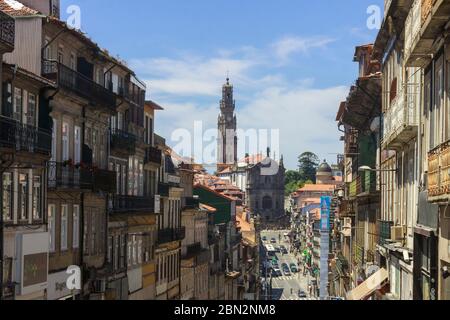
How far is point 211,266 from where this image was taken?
65562mm

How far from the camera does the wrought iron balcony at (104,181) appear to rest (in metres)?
33.0

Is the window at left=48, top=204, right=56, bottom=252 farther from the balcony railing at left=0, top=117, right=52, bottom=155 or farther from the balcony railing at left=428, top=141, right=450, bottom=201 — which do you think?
the balcony railing at left=428, top=141, right=450, bottom=201

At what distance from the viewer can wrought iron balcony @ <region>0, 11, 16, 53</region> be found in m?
23.5

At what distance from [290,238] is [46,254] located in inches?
6574

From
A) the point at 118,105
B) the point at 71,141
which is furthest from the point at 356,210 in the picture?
the point at 71,141

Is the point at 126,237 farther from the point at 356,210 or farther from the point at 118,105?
the point at 356,210

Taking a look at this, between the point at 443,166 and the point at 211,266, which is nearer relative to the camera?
the point at 443,166

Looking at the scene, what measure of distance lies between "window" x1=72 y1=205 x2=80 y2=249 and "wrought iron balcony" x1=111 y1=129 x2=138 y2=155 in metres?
5.86

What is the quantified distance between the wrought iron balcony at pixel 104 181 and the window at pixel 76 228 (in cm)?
99

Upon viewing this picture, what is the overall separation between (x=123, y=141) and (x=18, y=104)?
40.7 ft

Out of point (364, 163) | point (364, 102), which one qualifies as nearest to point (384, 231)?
point (364, 102)

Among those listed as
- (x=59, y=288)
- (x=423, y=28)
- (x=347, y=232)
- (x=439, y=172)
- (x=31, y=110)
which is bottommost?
(x=59, y=288)

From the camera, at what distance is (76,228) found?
32.5 meters

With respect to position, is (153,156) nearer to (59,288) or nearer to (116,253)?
(116,253)
